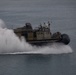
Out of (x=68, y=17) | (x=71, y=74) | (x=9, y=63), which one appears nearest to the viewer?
(x=71, y=74)

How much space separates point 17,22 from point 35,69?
45961 mm

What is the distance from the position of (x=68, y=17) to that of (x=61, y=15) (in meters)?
5.94

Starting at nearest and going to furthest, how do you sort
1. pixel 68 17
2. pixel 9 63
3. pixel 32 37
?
pixel 9 63 → pixel 32 37 → pixel 68 17

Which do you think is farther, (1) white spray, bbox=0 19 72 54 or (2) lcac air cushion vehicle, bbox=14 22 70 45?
(2) lcac air cushion vehicle, bbox=14 22 70 45

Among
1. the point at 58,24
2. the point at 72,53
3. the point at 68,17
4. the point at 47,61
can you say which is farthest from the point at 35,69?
the point at 68,17

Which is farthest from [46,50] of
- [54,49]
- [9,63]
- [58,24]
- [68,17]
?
[68,17]

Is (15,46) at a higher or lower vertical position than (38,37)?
lower

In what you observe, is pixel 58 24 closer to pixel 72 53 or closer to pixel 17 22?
pixel 17 22

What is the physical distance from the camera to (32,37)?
68.4m

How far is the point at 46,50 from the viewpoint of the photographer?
6856cm

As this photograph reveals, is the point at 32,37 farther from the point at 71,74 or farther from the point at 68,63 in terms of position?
Result: the point at 71,74

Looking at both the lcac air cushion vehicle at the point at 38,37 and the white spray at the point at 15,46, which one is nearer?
the white spray at the point at 15,46

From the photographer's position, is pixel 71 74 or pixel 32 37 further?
pixel 32 37

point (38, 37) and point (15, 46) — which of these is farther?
point (38, 37)
